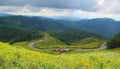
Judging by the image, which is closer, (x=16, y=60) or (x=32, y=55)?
(x=16, y=60)

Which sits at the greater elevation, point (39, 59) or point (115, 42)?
point (39, 59)

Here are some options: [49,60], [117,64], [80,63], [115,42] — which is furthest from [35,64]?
[115,42]

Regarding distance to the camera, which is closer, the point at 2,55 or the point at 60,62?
the point at 2,55

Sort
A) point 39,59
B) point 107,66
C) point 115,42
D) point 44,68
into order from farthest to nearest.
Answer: point 115,42 < point 107,66 < point 39,59 < point 44,68

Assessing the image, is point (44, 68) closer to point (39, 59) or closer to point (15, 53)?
point (39, 59)

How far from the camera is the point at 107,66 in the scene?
24.0 m

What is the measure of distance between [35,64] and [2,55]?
2.79 meters

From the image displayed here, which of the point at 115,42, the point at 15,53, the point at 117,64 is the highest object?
the point at 15,53

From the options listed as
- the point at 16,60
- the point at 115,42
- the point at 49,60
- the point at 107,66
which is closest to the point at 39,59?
the point at 49,60

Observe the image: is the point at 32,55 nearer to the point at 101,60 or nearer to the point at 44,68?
the point at 44,68

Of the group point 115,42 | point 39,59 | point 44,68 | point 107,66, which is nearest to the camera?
point 44,68

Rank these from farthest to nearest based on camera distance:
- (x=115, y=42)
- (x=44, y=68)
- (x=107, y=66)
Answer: (x=115, y=42) < (x=107, y=66) < (x=44, y=68)

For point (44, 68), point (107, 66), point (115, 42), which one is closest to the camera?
point (44, 68)

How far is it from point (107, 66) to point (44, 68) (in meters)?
6.55
